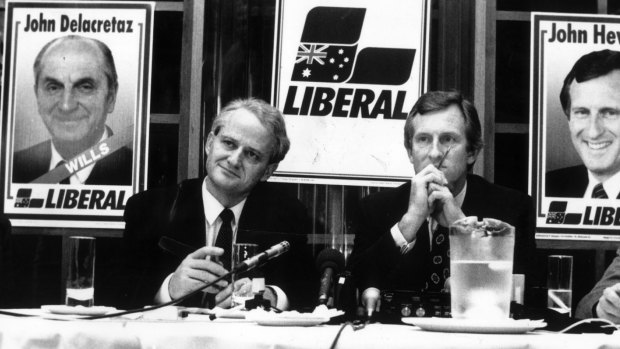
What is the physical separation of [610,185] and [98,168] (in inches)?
82.1

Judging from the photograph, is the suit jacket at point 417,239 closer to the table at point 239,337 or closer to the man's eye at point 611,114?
the man's eye at point 611,114

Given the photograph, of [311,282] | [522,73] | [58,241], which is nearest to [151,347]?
[311,282]

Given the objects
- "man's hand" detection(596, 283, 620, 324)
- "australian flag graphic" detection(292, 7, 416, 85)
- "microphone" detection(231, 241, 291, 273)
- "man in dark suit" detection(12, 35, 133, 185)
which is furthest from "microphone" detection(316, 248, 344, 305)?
"man in dark suit" detection(12, 35, 133, 185)

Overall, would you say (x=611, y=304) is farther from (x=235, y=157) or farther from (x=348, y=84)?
(x=348, y=84)

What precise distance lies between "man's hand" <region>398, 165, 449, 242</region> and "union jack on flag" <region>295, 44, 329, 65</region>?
87cm

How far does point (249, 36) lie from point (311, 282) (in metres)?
1.17

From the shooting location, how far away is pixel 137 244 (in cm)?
340

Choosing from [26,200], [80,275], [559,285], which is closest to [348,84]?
[26,200]

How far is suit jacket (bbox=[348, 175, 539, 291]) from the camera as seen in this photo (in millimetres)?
3211

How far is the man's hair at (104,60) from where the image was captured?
4035 millimetres

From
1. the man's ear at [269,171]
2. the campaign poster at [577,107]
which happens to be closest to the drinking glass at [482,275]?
the man's ear at [269,171]

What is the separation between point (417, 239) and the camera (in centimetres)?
336

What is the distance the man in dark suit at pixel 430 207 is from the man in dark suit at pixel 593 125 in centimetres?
60

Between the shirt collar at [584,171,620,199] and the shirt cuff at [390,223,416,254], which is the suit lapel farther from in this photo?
the shirt collar at [584,171,620,199]
